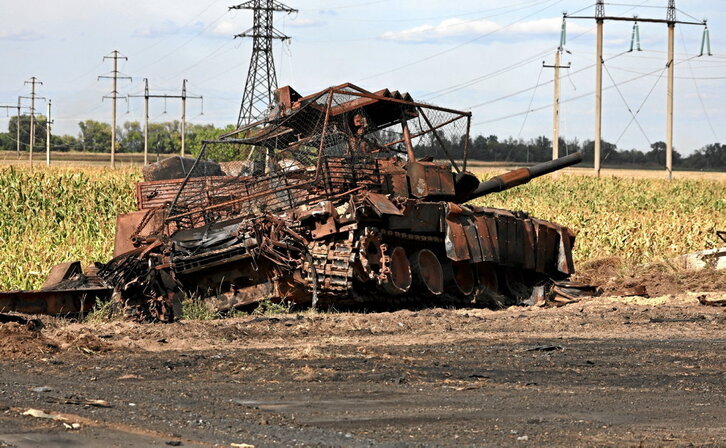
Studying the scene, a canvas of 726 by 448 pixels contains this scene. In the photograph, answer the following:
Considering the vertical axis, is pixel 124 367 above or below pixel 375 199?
below

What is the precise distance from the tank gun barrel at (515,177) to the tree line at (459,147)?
83cm

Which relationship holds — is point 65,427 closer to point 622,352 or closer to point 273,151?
point 622,352

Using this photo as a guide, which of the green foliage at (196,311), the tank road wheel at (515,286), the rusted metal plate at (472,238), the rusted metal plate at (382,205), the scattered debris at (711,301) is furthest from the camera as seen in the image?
the tank road wheel at (515,286)

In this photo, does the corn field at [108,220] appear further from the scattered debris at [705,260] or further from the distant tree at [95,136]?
the distant tree at [95,136]

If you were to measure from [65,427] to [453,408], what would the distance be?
2.49m

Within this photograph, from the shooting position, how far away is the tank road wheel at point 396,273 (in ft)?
50.1

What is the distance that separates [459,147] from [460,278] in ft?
7.22

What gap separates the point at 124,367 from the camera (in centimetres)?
960

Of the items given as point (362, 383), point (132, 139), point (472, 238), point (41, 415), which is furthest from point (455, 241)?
point (132, 139)

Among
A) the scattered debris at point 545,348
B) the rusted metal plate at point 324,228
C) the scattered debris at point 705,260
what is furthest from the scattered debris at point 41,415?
the scattered debris at point 705,260

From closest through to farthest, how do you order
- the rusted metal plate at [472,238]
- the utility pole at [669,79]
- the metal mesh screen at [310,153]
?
1. the metal mesh screen at [310,153]
2. the rusted metal plate at [472,238]
3. the utility pole at [669,79]

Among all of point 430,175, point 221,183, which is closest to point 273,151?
point 221,183

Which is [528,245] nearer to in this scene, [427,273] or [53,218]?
[427,273]

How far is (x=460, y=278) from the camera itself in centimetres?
1803
